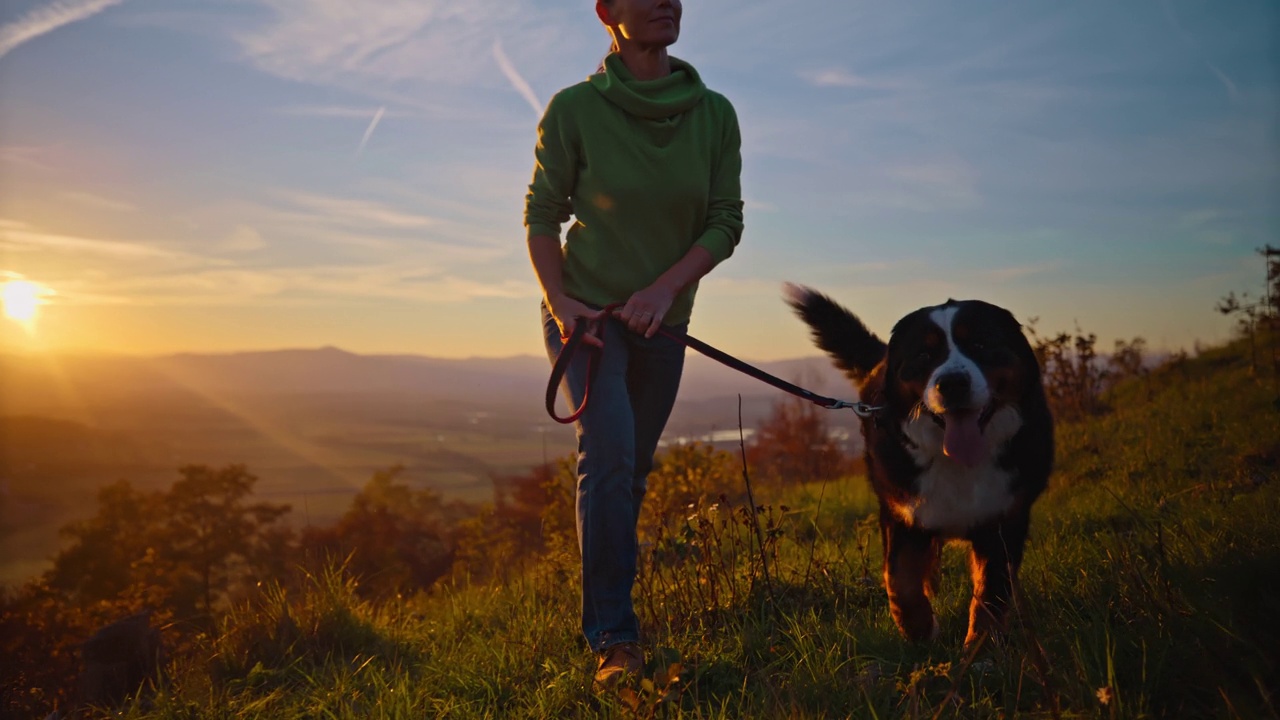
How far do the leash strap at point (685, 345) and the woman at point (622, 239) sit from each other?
3 cm

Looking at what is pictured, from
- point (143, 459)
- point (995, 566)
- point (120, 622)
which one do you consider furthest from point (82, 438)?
point (995, 566)

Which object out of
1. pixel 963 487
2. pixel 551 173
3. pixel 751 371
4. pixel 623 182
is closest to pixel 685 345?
pixel 751 371

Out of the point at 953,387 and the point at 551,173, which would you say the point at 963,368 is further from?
the point at 551,173

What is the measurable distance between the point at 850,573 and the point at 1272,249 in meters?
6.33

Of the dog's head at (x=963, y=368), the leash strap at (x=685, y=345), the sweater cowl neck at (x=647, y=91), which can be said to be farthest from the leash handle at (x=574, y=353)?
the dog's head at (x=963, y=368)

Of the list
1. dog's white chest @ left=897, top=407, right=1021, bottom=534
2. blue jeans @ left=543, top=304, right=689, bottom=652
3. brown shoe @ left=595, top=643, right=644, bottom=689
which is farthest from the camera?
dog's white chest @ left=897, top=407, right=1021, bottom=534

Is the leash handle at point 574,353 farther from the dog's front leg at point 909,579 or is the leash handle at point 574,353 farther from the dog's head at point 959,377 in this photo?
the dog's front leg at point 909,579

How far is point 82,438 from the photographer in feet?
181

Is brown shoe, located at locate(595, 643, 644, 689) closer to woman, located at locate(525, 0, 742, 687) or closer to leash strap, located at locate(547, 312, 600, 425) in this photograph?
woman, located at locate(525, 0, 742, 687)

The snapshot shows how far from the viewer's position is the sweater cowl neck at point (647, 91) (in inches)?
118

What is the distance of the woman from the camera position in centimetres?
284

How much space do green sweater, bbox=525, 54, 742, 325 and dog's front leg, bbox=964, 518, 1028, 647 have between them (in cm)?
141

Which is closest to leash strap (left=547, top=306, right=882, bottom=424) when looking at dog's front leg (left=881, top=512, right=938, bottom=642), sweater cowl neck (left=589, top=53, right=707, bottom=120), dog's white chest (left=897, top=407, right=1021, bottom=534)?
dog's white chest (left=897, top=407, right=1021, bottom=534)

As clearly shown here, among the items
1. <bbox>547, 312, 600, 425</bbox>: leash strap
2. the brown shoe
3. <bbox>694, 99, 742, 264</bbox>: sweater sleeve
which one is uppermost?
<bbox>694, 99, 742, 264</bbox>: sweater sleeve
